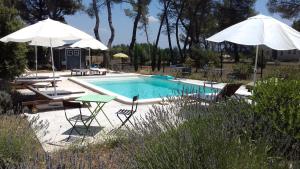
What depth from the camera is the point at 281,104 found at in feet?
16.0

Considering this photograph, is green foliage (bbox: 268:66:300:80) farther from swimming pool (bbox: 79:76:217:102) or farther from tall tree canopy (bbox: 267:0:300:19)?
tall tree canopy (bbox: 267:0:300:19)

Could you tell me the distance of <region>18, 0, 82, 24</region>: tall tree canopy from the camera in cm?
2961

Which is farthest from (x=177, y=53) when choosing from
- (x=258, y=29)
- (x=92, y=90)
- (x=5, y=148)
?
(x=5, y=148)

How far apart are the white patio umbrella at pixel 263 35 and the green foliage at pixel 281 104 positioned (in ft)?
10.4

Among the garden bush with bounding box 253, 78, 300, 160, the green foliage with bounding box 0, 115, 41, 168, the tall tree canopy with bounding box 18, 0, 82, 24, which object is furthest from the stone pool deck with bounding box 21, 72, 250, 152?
the tall tree canopy with bounding box 18, 0, 82, 24

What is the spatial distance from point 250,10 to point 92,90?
97.3 feet

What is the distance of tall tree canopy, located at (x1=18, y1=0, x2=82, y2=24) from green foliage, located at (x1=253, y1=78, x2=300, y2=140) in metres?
27.1

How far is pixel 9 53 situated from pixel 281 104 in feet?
32.2

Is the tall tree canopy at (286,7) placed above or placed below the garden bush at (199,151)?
above

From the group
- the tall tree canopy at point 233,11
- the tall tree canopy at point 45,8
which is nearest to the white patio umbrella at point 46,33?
the tall tree canopy at point 45,8

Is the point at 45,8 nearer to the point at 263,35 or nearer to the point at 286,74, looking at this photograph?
the point at 286,74

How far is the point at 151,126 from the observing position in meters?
3.82

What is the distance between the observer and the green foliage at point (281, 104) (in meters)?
4.54

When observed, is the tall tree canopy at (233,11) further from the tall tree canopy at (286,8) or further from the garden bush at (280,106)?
the garden bush at (280,106)
